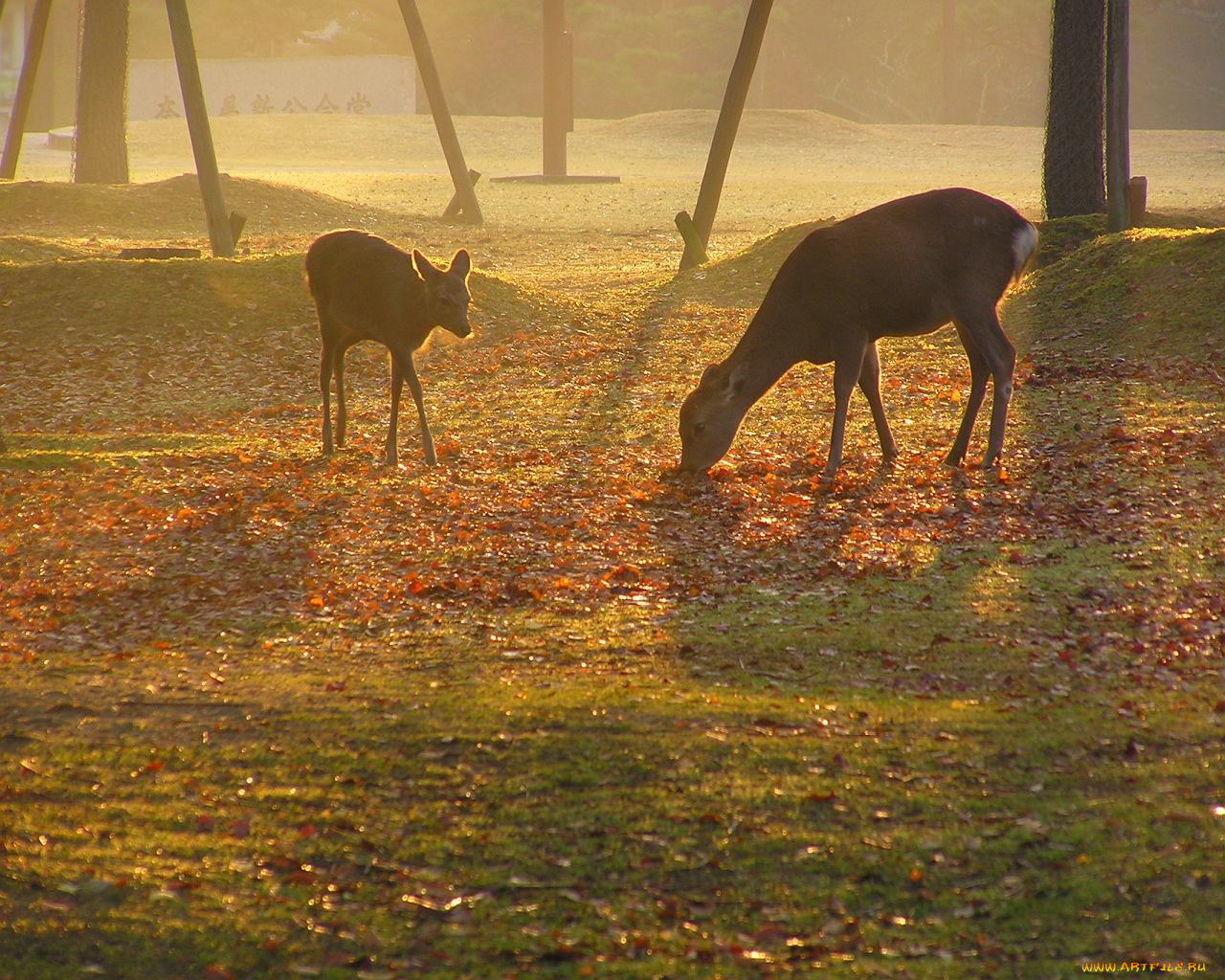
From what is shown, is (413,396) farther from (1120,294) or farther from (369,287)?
(1120,294)

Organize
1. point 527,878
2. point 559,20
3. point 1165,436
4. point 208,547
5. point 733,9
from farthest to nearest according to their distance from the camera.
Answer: point 733,9 < point 559,20 < point 1165,436 < point 208,547 < point 527,878

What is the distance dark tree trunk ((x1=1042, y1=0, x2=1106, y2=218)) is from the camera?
860 inches

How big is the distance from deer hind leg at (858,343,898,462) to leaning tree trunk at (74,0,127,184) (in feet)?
83.0

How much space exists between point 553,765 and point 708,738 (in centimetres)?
69

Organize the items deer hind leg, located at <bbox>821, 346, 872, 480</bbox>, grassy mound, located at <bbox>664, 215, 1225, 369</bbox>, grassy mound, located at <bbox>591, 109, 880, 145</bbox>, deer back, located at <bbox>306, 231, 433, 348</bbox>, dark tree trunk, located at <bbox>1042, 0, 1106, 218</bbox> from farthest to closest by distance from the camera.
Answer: grassy mound, located at <bbox>591, 109, 880, 145</bbox>
dark tree trunk, located at <bbox>1042, 0, 1106, 218</bbox>
grassy mound, located at <bbox>664, 215, 1225, 369</bbox>
deer back, located at <bbox>306, 231, 433, 348</bbox>
deer hind leg, located at <bbox>821, 346, 872, 480</bbox>

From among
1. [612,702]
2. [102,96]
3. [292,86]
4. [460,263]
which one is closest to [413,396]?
[460,263]

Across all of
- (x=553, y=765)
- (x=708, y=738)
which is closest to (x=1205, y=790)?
(x=708, y=738)

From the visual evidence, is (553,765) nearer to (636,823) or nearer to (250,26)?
(636,823)

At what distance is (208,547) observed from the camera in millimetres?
9469

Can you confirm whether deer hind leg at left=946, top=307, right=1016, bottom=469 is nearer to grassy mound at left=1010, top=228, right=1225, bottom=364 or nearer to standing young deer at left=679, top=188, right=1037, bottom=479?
standing young deer at left=679, top=188, right=1037, bottom=479

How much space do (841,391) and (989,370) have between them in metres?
1.33

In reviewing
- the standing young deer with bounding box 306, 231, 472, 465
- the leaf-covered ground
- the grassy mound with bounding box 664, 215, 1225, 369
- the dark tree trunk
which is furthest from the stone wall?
the standing young deer with bounding box 306, 231, 472, 465

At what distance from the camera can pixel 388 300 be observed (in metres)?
12.0

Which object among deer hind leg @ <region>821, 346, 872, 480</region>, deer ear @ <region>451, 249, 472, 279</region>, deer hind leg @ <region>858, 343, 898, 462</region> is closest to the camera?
deer hind leg @ <region>821, 346, 872, 480</region>
